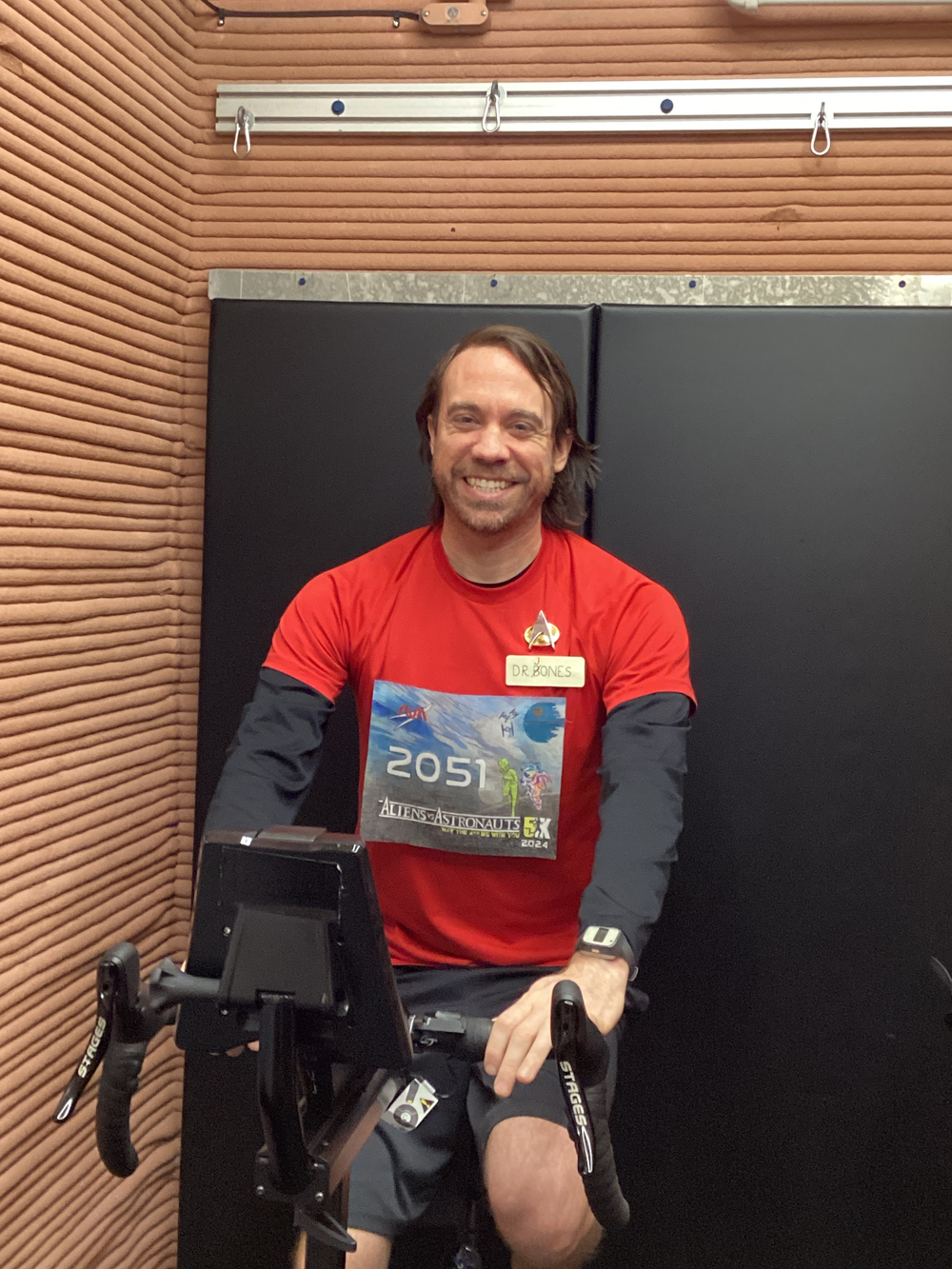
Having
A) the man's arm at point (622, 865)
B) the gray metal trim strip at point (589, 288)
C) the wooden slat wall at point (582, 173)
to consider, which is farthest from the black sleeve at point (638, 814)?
the wooden slat wall at point (582, 173)

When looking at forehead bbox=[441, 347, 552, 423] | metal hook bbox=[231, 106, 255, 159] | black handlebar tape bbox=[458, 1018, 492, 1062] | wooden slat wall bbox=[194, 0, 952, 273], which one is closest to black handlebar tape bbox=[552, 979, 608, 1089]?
black handlebar tape bbox=[458, 1018, 492, 1062]

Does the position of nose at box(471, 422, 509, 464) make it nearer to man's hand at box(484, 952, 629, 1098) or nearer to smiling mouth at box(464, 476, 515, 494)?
smiling mouth at box(464, 476, 515, 494)

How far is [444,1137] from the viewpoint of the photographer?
1.66 meters

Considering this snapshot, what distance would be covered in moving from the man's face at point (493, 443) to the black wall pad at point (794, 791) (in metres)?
0.29

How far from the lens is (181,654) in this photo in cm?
239

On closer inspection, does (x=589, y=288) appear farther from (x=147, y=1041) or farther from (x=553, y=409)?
(x=147, y=1041)

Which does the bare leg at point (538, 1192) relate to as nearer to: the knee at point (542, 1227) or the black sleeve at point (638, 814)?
the knee at point (542, 1227)

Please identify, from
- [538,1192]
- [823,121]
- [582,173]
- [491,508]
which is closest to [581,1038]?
[538,1192]

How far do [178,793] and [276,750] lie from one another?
2.61 feet

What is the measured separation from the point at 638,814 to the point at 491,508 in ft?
2.09

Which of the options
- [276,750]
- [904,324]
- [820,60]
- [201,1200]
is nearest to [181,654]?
[276,750]

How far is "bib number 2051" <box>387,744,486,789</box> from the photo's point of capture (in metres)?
1.83

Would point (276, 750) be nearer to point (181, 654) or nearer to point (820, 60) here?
point (181, 654)

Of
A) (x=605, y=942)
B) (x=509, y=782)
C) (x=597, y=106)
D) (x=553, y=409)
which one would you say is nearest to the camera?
(x=605, y=942)
